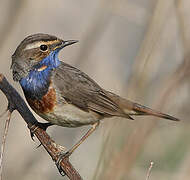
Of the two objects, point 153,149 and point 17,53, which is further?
point 153,149

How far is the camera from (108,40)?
848cm

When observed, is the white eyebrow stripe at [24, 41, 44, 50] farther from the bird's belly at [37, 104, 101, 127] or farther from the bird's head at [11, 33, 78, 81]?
the bird's belly at [37, 104, 101, 127]

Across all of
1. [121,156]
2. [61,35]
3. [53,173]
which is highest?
[121,156]

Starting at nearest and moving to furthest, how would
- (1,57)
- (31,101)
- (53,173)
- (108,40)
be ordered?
(31,101)
(1,57)
(53,173)
(108,40)

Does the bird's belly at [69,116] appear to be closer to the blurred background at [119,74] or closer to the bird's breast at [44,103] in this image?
the bird's breast at [44,103]

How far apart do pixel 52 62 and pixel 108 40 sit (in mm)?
3515

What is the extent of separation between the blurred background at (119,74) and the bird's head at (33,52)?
77 cm

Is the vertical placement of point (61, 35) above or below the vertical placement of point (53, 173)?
above

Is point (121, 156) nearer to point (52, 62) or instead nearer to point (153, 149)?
point (52, 62)

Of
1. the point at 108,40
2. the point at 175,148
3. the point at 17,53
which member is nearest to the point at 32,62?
the point at 17,53

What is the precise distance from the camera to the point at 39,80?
5.00 metres

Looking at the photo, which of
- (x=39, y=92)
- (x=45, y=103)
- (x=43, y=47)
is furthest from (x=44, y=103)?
(x=43, y=47)

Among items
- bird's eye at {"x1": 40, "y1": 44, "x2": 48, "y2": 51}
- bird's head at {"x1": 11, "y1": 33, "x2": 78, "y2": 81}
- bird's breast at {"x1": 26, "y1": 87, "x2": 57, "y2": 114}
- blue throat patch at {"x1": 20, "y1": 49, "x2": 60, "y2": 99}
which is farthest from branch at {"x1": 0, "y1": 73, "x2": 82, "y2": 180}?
bird's eye at {"x1": 40, "y1": 44, "x2": 48, "y2": 51}

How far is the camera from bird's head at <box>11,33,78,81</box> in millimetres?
4898
